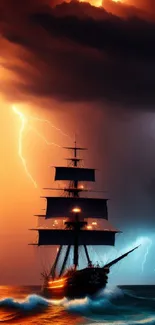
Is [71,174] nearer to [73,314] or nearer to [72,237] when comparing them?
[72,237]

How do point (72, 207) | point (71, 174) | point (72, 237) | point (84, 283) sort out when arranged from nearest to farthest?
point (84, 283) → point (72, 237) → point (72, 207) → point (71, 174)

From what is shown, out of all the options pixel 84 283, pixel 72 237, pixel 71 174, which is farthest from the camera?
pixel 71 174

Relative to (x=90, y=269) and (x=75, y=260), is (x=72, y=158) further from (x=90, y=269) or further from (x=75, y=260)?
(x=90, y=269)

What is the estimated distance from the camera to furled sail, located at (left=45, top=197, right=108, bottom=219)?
447ft

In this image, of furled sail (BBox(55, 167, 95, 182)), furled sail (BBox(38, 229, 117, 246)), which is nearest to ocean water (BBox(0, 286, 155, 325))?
furled sail (BBox(38, 229, 117, 246))

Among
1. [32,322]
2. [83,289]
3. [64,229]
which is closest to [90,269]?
[83,289]

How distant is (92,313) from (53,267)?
51247 millimetres

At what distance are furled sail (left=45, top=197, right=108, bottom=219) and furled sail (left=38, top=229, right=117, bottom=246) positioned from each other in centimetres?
417

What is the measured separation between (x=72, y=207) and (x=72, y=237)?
25.7 feet

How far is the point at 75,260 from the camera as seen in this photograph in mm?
127875

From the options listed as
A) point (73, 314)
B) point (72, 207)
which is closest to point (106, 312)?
point (73, 314)

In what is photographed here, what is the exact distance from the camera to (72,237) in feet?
440

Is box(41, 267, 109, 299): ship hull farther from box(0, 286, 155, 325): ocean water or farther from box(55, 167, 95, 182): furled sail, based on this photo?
box(55, 167, 95, 182): furled sail

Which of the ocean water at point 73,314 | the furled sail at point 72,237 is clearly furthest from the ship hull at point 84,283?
the furled sail at point 72,237
